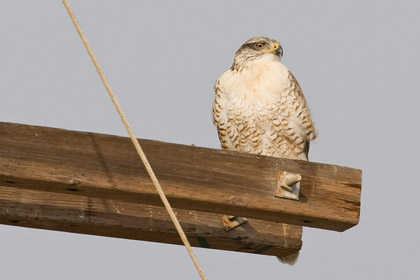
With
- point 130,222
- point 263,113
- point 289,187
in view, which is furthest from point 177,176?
point 263,113

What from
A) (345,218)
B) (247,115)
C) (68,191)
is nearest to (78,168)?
(68,191)

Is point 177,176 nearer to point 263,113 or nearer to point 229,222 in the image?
point 229,222

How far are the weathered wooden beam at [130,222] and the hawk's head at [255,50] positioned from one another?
6.90 ft

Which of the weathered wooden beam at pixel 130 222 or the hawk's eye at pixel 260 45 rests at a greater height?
the hawk's eye at pixel 260 45

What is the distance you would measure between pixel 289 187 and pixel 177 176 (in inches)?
20.8

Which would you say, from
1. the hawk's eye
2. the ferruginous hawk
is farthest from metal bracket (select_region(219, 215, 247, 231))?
the hawk's eye

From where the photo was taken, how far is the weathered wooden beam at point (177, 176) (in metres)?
4.42

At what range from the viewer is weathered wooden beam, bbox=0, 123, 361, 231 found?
4.42 m

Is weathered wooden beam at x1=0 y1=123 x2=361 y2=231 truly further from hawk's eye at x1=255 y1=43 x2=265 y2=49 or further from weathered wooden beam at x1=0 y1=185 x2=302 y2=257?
hawk's eye at x1=255 y1=43 x2=265 y2=49

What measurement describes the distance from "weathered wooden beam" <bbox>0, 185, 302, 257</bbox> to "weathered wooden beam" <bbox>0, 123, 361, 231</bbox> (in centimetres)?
71

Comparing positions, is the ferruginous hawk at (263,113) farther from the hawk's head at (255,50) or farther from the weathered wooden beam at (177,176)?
the weathered wooden beam at (177,176)

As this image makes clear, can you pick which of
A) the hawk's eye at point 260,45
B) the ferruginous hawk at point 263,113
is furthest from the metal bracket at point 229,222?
the hawk's eye at point 260,45

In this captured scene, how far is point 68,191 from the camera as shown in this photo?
445cm

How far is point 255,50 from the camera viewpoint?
7590 mm
